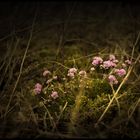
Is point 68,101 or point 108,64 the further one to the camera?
point 108,64

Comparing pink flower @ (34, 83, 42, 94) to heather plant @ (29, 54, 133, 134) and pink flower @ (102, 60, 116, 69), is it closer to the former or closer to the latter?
heather plant @ (29, 54, 133, 134)

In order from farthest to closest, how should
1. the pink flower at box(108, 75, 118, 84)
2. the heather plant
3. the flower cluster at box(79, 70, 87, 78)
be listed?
1. the flower cluster at box(79, 70, 87, 78)
2. the pink flower at box(108, 75, 118, 84)
3. the heather plant

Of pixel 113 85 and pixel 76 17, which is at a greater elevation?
pixel 76 17

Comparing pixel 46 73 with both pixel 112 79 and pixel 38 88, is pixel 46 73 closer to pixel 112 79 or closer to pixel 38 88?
pixel 38 88

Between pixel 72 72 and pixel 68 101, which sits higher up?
pixel 72 72

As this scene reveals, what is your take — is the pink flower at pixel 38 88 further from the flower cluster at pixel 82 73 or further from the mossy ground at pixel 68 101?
the flower cluster at pixel 82 73

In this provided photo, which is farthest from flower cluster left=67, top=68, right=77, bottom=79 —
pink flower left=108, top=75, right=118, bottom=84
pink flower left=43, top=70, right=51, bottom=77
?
pink flower left=108, top=75, right=118, bottom=84

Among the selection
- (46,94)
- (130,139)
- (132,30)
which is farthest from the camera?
(132,30)

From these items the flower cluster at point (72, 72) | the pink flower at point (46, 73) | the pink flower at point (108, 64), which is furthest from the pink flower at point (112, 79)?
the pink flower at point (46, 73)

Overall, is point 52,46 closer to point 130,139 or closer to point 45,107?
point 45,107

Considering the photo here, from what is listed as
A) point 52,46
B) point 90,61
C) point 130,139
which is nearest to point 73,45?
point 52,46

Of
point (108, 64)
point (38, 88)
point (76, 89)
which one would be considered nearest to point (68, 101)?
point (76, 89)
